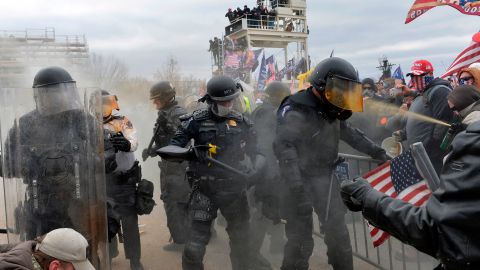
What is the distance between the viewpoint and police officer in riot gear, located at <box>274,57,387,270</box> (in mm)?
3979

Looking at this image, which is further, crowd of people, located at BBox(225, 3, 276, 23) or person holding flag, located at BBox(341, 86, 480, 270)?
crowd of people, located at BBox(225, 3, 276, 23)

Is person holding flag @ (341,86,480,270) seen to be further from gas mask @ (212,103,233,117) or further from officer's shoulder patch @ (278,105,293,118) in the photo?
gas mask @ (212,103,233,117)

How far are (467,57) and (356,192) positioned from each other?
4626 millimetres

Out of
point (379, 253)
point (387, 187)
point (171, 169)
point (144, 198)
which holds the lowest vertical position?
point (379, 253)

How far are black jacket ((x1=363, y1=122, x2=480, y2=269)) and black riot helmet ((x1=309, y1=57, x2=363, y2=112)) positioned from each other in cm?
226

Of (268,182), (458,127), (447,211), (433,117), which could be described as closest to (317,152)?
(268,182)

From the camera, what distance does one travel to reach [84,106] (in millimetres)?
3057

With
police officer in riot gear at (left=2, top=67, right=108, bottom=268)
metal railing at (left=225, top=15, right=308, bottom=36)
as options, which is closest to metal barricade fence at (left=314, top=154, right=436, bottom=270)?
police officer in riot gear at (left=2, top=67, right=108, bottom=268)

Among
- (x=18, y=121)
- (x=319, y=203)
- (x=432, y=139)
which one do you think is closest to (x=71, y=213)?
(x=18, y=121)

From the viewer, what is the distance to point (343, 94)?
3977 mm

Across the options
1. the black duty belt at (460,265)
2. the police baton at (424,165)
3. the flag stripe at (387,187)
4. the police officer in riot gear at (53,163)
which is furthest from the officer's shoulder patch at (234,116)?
the black duty belt at (460,265)

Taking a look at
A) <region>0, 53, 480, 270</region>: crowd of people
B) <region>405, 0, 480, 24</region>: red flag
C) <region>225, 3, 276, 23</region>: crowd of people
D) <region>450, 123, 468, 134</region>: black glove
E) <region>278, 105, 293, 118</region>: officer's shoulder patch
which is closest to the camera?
<region>0, 53, 480, 270</region>: crowd of people

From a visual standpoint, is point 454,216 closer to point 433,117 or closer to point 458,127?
point 458,127

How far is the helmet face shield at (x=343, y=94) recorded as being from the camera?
13.0 feet
